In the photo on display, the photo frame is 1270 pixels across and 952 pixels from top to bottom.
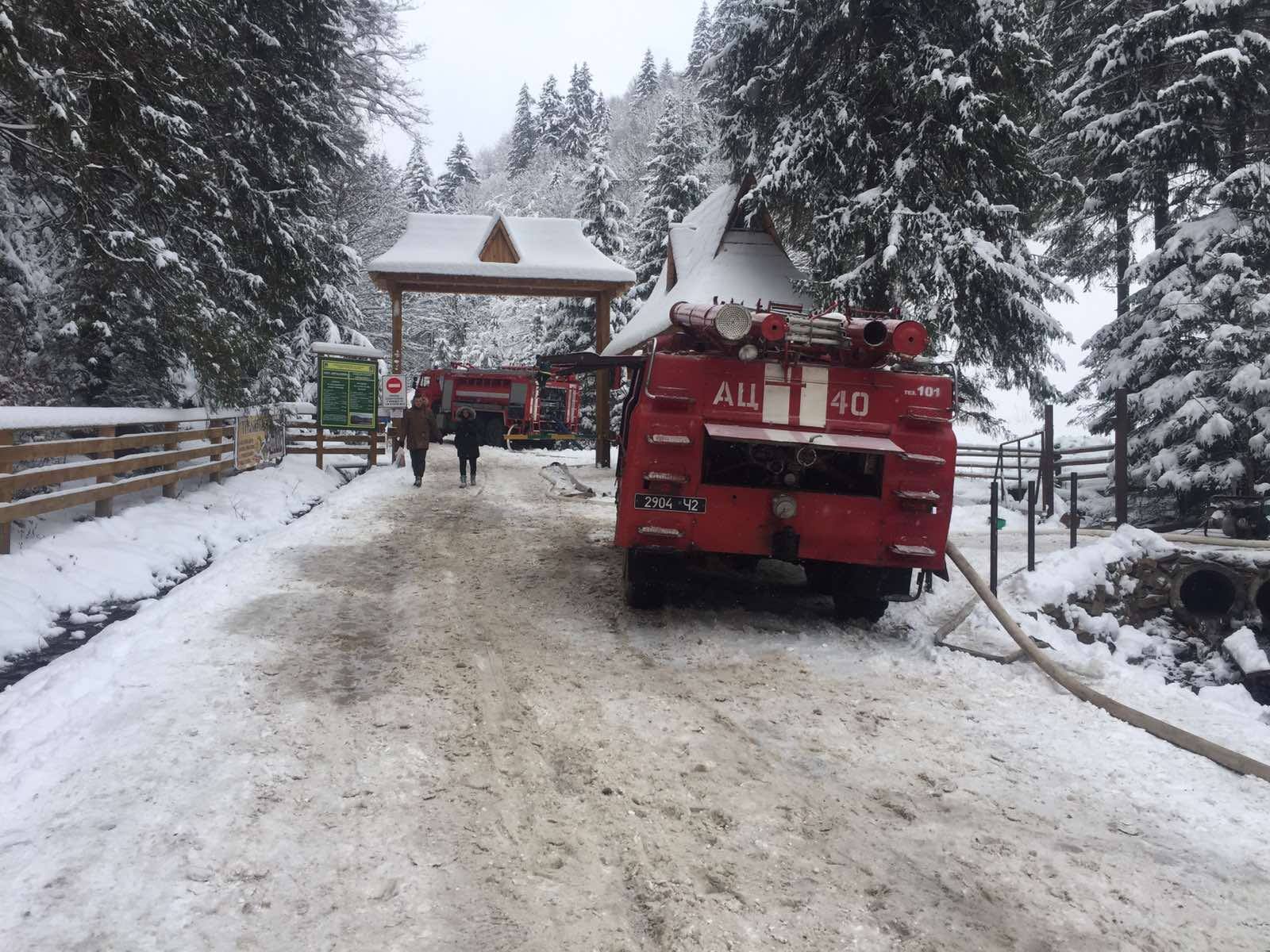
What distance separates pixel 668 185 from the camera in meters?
30.2

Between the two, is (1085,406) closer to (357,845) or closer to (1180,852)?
(1180,852)

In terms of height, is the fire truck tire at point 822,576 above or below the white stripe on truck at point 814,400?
below

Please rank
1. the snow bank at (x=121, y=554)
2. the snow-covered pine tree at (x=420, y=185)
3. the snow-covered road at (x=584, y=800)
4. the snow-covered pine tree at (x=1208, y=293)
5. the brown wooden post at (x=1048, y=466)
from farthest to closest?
the snow-covered pine tree at (x=420, y=185)
the brown wooden post at (x=1048, y=466)
the snow-covered pine tree at (x=1208, y=293)
the snow bank at (x=121, y=554)
the snow-covered road at (x=584, y=800)

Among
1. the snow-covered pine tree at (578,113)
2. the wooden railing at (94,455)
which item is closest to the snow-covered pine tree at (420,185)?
the snow-covered pine tree at (578,113)

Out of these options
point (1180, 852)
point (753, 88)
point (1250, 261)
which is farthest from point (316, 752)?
point (1250, 261)

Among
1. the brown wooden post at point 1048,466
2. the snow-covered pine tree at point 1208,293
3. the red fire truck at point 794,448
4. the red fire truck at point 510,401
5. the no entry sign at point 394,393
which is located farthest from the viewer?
the red fire truck at point 510,401

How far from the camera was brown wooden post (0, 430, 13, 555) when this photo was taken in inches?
252

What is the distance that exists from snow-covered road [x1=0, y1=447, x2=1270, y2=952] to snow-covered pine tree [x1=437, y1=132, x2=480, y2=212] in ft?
269

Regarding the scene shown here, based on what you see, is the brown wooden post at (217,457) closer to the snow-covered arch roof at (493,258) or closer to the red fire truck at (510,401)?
the snow-covered arch roof at (493,258)

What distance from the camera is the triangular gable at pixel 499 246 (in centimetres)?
2283

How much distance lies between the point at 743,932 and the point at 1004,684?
137 inches

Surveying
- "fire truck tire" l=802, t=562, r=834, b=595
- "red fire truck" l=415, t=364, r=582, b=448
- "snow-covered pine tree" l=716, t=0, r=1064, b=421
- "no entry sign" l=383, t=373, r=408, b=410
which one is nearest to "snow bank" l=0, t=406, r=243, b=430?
"fire truck tire" l=802, t=562, r=834, b=595

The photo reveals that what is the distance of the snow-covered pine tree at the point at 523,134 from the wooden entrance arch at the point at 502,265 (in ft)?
233

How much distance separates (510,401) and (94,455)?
23341mm
